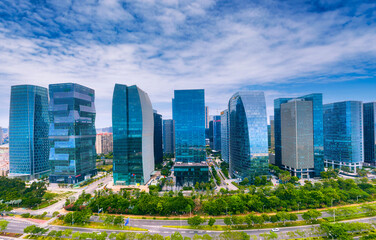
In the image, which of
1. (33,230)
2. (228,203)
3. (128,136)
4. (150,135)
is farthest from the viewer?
(150,135)

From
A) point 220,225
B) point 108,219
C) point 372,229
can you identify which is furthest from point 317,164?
point 108,219

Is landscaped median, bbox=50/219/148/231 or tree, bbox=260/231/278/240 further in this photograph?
landscaped median, bbox=50/219/148/231

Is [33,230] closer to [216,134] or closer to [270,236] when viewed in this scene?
[270,236]

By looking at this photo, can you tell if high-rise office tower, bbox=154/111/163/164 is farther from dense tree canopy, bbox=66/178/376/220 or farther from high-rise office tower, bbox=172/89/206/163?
dense tree canopy, bbox=66/178/376/220

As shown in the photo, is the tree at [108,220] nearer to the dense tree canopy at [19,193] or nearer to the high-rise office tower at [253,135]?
the dense tree canopy at [19,193]

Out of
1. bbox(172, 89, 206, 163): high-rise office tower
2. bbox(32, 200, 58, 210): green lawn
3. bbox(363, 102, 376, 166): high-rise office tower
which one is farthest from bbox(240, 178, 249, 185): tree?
bbox(363, 102, 376, 166): high-rise office tower

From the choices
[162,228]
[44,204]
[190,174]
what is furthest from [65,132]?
[162,228]
